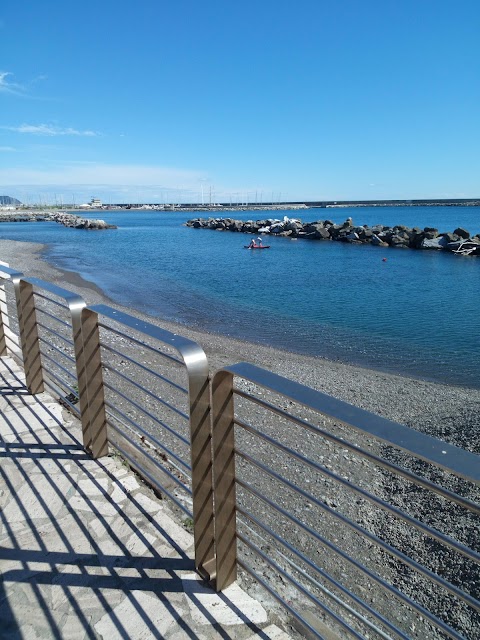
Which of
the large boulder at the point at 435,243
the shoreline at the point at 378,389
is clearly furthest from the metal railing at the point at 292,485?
the large boulder at the point at 435,243

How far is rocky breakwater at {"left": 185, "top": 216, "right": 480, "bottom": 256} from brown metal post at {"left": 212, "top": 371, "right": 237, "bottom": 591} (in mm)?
43112

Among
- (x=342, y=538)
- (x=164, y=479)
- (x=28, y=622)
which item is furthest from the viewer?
(x=342, y=538)

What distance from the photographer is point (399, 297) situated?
22203 millimetres

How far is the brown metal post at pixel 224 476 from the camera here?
2049 millimetres

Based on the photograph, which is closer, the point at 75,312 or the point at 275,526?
the point at 75,312

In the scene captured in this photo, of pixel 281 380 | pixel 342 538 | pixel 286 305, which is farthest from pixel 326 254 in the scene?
pixel 281 380

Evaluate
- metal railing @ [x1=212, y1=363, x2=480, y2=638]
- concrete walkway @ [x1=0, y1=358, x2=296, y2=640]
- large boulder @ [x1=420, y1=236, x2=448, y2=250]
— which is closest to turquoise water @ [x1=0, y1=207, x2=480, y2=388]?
large boulder @ [x1=420, y1=236, x2=448, y2=250]

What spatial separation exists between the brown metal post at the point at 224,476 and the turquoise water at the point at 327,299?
32.4 feet

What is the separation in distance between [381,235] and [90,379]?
2008 inches

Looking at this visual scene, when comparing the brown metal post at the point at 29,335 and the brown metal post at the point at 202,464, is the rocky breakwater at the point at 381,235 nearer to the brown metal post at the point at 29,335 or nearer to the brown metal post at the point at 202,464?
the brown metal post at the point at 29,335

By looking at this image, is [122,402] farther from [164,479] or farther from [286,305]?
[286,305]

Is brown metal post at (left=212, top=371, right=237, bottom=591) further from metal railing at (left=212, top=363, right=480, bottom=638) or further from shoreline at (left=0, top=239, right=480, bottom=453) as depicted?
shoreline at (left=0, top=239, right=480, bottom=453)

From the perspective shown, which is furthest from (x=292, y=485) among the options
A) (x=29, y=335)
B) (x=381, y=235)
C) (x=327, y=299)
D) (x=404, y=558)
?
(x=381, y=235)

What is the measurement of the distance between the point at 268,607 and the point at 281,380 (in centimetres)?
130
